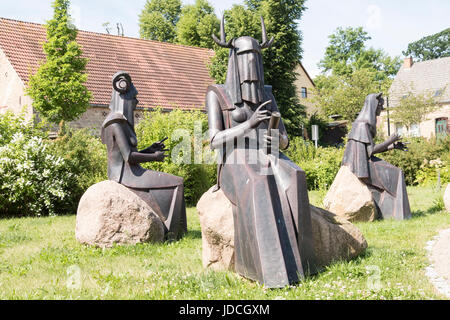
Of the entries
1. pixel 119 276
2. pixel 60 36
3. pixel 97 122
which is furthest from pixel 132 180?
pixel 97 122

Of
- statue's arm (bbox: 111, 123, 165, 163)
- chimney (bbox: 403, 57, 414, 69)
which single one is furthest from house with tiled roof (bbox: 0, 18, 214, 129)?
chimney (bbox: 403, 57, 414, 69)

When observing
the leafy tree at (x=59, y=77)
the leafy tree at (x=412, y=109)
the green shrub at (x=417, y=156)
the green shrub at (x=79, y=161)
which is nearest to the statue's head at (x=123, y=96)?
the green shrub at (x=79, y=161)

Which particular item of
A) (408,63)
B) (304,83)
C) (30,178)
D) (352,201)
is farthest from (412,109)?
(30,178)

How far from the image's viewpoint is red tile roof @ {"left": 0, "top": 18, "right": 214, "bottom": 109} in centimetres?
2195

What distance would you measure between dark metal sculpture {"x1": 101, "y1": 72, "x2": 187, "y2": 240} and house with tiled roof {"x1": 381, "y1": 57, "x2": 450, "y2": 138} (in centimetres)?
2863

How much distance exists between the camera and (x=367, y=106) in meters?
9.88

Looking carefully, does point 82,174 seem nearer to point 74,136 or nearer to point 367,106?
point 74,136

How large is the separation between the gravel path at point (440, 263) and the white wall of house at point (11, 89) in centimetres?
1851

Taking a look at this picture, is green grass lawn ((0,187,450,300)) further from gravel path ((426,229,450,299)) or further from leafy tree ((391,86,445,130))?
leafy tree ((391,86,445,130))

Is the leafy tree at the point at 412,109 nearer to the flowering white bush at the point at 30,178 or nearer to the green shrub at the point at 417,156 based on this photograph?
the green shrub at the point at 417,156

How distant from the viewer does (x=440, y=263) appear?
5508 millimetres

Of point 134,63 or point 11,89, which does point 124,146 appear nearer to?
point 11,89

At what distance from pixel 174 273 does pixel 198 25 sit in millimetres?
31701
